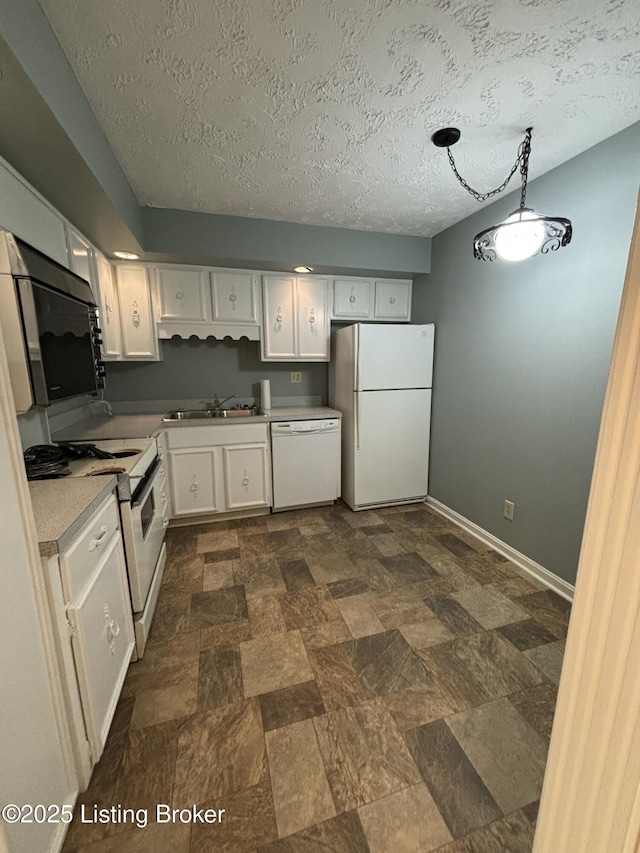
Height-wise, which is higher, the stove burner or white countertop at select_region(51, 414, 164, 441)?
the stove burner

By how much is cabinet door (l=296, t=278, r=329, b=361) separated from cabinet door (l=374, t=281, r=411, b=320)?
1.76 ft

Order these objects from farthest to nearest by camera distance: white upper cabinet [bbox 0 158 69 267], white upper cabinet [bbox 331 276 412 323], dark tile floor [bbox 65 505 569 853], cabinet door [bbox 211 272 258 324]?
white upper cabinet [bbox 331 276 412 323] → cabinet door [bbox 211 272 258 324] → white upper cabinet [bbox 0 158 69 267] → dark tile floor [bbox 65 505 569 853]

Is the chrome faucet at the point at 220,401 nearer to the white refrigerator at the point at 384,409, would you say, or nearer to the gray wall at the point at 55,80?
the white refrigerator at the point at 384,409

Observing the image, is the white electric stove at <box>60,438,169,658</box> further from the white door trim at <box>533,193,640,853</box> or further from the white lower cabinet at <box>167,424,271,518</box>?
the white door trim at <box>533,193,640,853</box>

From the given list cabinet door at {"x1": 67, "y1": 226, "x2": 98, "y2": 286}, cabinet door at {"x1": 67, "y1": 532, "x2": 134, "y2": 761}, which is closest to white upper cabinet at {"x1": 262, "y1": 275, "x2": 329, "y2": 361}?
cabinet door at {"x1": 67, "y1": 226, "x2": 98, "y2": 286}

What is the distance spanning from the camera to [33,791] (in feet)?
2.69

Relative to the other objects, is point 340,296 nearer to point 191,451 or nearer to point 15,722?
point 191,451

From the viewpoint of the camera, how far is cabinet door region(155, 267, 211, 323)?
2.73 m

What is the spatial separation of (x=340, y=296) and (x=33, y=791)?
10.8 ft

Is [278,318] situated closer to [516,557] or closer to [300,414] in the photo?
[300,414]

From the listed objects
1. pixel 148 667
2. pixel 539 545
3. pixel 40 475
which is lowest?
pixel 148 667

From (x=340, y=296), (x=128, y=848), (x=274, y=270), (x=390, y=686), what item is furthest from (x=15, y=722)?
(x=340, y=296)

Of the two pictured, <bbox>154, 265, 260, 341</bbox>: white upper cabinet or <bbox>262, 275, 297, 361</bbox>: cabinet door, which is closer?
<bbox>154, 265, 260, 341</bbox>: white upper cabinet

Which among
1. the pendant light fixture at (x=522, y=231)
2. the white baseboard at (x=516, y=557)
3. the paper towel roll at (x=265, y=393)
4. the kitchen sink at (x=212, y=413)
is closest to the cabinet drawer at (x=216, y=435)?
the kitchen sink at (x=212, y=413)
